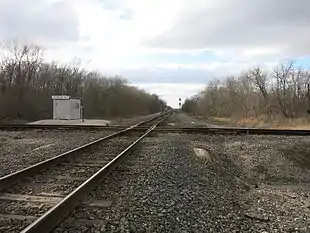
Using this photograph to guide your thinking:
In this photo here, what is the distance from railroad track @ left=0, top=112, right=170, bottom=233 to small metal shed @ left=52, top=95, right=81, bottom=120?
25508 millimetres

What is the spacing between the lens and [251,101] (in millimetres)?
54938

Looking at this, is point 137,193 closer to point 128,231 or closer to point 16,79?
point 128,231

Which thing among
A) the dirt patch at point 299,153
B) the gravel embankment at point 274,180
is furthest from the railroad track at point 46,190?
the dirt patch at point 299,153

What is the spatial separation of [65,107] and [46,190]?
3038 cm

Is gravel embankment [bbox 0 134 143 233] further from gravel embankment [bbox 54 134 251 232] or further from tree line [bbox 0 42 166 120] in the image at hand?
tree line [bbox 0 42 166 120]

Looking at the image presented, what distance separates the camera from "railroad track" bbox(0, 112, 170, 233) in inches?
201

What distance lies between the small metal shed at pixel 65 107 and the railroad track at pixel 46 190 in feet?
83.7

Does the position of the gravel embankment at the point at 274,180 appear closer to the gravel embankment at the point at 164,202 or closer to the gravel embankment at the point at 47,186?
the gravel embankment at the point at 164,202

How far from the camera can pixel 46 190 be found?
7.22 metres

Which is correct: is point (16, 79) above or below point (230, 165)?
above

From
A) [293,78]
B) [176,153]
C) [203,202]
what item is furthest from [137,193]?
[293,78]

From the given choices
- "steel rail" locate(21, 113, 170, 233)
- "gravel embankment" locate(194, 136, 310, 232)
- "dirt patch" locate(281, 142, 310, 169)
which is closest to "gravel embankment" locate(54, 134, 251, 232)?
"steel rail" locate(21, 113, 170, 233)

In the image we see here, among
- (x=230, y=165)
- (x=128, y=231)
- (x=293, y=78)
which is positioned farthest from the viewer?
(x=293, y=78)

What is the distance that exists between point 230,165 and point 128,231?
336 inches
